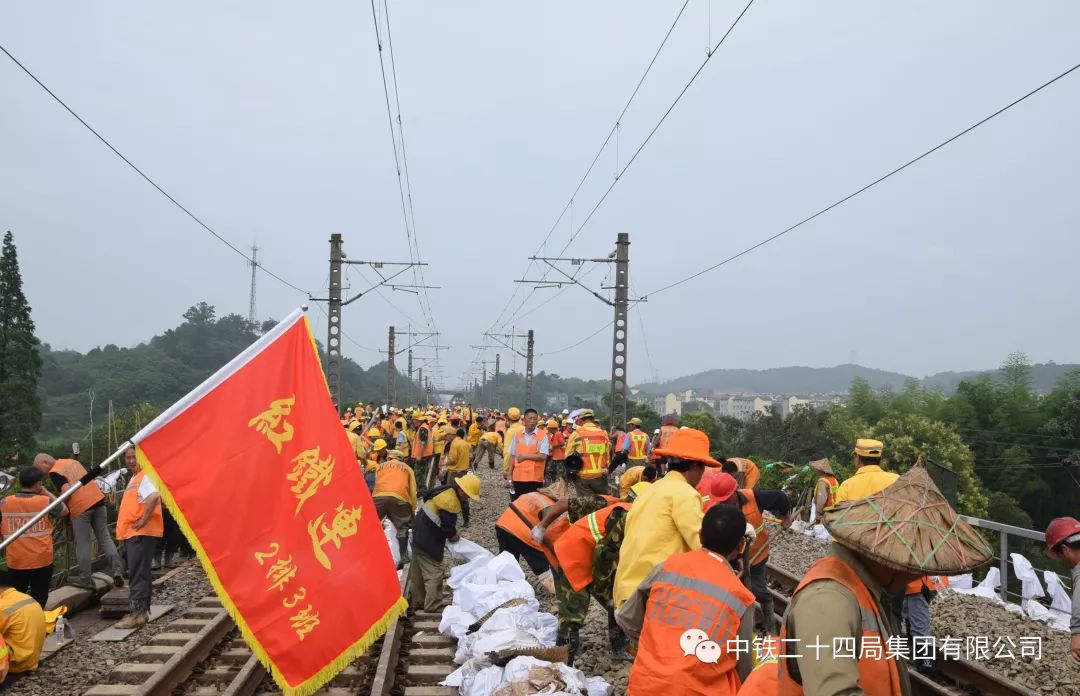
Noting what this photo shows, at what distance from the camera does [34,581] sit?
24.9 feet

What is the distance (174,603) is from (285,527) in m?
6.25

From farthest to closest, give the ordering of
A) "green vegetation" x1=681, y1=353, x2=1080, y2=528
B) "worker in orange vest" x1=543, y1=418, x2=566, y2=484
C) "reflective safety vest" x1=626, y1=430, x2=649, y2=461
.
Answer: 1. "green vegetation" x1=681, y1=353, x2=1080, y2=528
2. "worker in orange vest" x1=543, y1=418, x2=566, y2=484
3. "reflective safety vest" x1=626, y1=430, x2=649, y2=461

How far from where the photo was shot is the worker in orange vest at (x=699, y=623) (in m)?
2.98

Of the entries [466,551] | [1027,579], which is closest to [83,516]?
[466,551]

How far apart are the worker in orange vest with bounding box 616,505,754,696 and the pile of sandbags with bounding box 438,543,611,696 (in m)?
1.99

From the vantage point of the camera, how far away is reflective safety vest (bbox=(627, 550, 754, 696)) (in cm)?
298

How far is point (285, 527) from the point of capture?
11.6ft

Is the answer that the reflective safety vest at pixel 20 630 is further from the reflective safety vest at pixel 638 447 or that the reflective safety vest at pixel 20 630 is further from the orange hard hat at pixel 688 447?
the reflective safety vest at pixel 638 447

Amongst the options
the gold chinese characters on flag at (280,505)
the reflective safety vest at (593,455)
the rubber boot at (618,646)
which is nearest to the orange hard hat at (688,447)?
the gold chinese characters on flag at (280,505)

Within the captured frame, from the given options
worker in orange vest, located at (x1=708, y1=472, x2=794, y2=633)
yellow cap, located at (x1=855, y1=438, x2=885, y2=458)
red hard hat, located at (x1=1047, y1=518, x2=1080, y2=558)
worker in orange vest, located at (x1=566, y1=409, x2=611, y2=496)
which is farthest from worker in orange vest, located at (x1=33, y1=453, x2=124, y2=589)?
red hard hat, located at (x1=1047, y1=518, x2=1080, y2=558)

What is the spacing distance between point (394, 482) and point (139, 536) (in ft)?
9.08

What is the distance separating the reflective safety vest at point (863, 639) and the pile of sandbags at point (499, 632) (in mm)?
2821

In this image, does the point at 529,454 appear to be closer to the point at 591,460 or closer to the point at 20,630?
the point at 591,460

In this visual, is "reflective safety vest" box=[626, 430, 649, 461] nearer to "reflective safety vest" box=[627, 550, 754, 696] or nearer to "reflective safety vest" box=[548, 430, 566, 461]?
"reflective safety vest" box=[548, 430, 566, 461]
